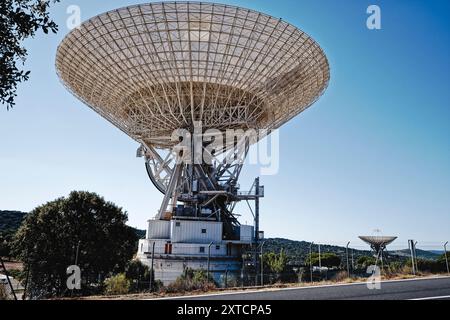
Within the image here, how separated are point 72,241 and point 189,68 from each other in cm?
1918

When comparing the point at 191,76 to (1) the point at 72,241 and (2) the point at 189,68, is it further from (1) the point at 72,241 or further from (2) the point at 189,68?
(1) the point at 72,241

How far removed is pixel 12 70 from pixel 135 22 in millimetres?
19502

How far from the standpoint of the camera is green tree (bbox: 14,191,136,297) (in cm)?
A: 3206

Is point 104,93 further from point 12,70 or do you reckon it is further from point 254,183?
point 12,70

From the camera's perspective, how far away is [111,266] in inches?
1337

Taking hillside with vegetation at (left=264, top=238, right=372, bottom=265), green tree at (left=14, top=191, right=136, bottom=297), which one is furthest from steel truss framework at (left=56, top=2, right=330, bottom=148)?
hillside with vegetation at (left=264, top=238, right=372, bottom=265)

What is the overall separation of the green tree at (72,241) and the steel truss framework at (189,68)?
29.5 feet

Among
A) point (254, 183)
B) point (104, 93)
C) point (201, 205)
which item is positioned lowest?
point (201, 205)

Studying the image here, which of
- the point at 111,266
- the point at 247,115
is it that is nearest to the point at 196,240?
the point at 111,266

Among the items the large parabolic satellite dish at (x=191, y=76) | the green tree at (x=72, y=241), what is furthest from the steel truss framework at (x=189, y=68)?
the green tree at (x=72, y=241)

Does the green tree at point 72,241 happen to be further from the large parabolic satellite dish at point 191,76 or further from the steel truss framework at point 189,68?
the steel truss framework at point 189,68

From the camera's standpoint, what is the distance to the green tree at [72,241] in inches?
1262

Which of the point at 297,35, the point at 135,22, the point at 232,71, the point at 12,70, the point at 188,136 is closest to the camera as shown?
the point at 12,70

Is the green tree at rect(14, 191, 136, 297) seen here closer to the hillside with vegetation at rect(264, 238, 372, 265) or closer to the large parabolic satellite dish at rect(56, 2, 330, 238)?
the large parabolic satellite dish at rect(56, 2, 330, 238)
